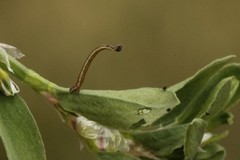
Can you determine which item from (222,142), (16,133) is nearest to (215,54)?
(222,142)

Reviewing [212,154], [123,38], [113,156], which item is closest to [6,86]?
[113,156]

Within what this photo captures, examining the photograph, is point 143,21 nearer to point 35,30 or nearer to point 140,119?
point 35,30

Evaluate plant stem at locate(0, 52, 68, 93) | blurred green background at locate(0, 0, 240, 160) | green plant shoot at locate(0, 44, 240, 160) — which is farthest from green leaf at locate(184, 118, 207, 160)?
blurred green background at locate(0, 0, 240, 160)

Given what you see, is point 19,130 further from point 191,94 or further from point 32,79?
point 191,94

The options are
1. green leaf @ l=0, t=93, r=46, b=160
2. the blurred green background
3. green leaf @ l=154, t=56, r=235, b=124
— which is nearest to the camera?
green leaf @ l=0, t=93, r=46, b=160

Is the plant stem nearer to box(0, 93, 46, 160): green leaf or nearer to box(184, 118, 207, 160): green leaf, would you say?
box(0, 93, 46, 160): green leaf

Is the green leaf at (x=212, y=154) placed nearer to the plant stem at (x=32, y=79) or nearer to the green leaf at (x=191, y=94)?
the green leaf at (x=191, y=94)
